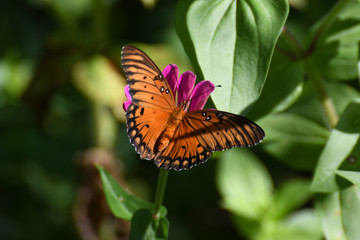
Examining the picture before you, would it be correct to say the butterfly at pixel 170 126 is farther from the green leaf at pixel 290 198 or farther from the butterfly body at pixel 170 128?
the green leaf at pixel 290 198

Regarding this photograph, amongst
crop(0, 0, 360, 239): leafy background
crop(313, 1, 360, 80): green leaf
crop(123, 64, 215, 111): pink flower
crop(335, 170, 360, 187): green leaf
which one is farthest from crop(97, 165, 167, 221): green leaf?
crop(313, 1, 360, 80): green leaf

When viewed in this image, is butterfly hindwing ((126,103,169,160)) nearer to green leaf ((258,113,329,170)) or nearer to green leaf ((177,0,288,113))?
green leaf ((177,0,288,113))

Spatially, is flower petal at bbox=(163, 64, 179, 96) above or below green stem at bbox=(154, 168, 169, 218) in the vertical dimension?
above

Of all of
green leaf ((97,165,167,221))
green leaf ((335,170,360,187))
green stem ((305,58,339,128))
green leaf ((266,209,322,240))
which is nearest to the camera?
green leaf ((335,170,360,187))

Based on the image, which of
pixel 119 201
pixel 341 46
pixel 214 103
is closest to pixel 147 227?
pixel 119 201

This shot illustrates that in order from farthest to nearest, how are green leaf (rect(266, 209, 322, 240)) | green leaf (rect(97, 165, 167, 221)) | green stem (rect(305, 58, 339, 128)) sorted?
green leaf (rect(266, 209, 322, 240)) → green stem (rect(305, 58, 339, 128)) → green leaf (rect(97, 165, 167, 221))

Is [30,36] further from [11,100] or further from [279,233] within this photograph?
[279,233]

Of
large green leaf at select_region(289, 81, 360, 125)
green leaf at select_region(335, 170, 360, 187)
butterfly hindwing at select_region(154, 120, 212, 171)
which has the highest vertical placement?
butterfly hindwing at select_region(154, 120, 212, 171)

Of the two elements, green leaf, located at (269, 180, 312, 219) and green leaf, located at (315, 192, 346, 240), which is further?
green leaf, located at (269, 180, 312, 219)
